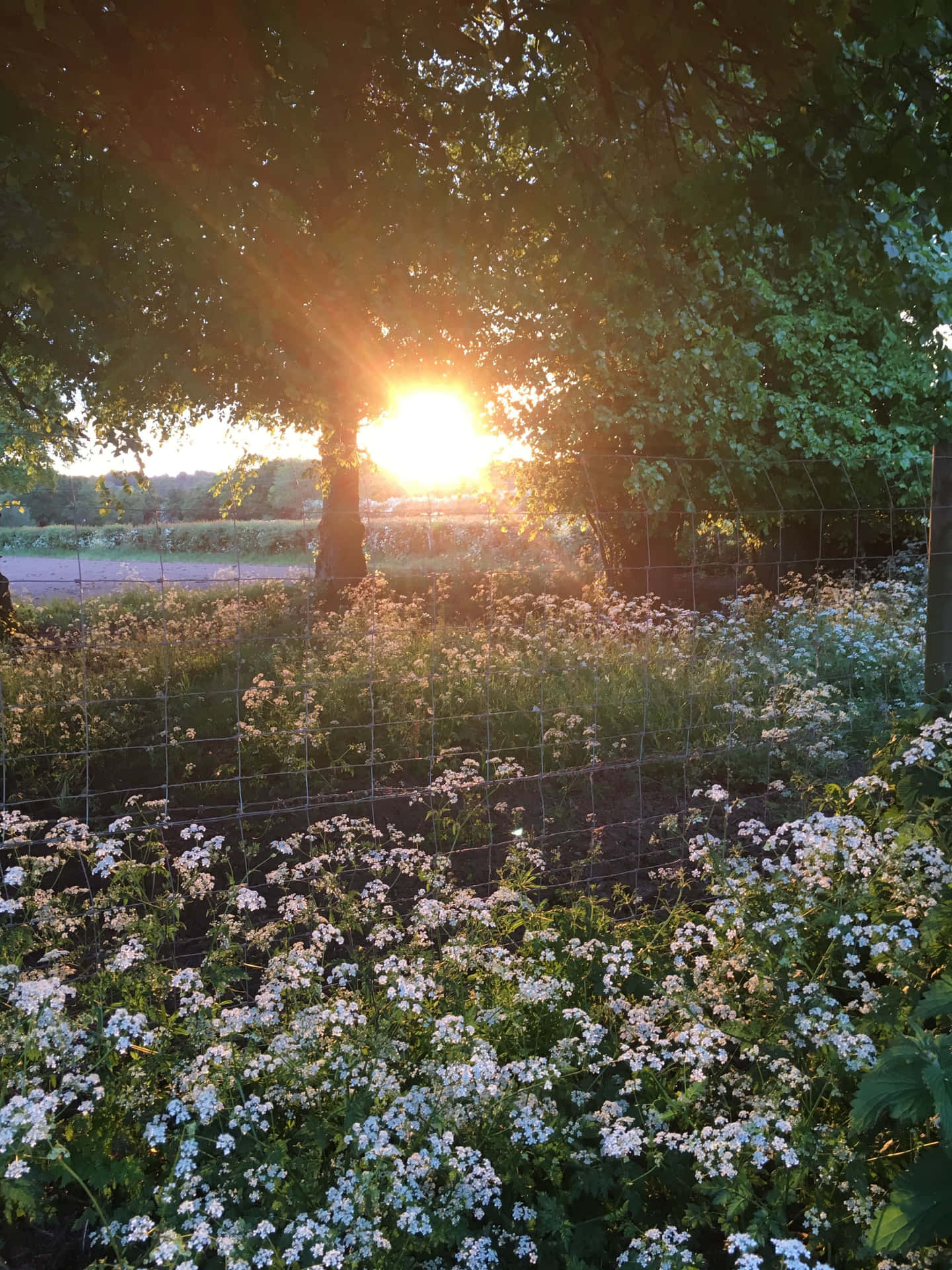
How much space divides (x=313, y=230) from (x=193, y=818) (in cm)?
378

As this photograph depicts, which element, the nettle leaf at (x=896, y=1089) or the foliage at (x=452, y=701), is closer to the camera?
the nettle leaf at (x=896, y=1089)

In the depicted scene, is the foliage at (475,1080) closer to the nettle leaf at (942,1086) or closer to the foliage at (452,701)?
the nettle leaf at (942,1086)

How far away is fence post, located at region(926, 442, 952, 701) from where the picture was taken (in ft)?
18.6

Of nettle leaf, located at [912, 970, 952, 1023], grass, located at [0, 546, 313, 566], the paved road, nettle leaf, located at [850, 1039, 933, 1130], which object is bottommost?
nettle leaf, located at [850, 1039, 933, 1130]

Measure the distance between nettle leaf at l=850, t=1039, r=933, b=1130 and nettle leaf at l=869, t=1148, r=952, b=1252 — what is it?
12 centimetres

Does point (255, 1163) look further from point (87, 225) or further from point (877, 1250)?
point (87, 225)

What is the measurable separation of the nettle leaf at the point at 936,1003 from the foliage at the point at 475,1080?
0.27 metres

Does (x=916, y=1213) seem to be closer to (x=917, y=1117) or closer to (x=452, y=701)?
(x=917, y=1117)

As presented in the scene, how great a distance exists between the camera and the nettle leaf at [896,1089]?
2.13m

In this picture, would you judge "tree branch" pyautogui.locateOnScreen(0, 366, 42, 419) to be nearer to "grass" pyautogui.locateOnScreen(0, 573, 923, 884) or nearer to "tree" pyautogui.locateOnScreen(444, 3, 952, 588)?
"grass" pyautogui.locateOnScreen(0, 573, 923, 884)

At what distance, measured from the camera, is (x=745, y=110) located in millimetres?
4625

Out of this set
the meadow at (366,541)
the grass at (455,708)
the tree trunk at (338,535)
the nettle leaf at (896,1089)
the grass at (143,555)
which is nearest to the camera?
the nettle leaf at (896,1089)

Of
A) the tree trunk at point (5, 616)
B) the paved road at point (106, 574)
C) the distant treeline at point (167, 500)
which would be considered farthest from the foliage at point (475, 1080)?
the tree trunk at point (5, 616)

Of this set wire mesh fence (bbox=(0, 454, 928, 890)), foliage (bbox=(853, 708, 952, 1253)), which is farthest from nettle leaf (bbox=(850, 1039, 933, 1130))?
wire mesh fence (bbox=(0, 454, 928, 890))
